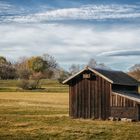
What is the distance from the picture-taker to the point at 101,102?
147 ft

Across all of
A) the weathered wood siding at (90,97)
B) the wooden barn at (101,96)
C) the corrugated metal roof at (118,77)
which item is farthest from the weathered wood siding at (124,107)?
the corrugated metal roof at (118,77)

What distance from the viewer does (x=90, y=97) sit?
1788 inches

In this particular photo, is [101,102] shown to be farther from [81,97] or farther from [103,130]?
[103,130]

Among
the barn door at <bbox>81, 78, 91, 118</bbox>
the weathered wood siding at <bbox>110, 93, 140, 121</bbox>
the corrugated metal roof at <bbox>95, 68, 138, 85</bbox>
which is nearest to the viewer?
the weathered wood siding at <bbox>110, 93, 140, 121</bbox>

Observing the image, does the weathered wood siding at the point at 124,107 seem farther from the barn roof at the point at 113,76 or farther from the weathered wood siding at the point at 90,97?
the barn roof at the point at 113,76

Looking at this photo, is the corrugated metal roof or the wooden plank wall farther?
the corrugated metal roof

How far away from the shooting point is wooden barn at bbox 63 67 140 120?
42.5 meters

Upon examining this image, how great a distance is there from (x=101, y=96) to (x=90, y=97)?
1257mm

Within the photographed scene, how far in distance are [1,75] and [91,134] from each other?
167 m

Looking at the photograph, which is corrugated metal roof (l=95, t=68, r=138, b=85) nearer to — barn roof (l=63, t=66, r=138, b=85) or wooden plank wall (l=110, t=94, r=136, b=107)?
barn roof (l=63, t=66, r=138, b=85)

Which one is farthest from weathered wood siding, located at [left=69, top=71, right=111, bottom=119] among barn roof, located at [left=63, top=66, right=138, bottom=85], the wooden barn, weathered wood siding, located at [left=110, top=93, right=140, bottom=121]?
weathered wood siding, located at [left=110, top=93, right=140, bottom=121]

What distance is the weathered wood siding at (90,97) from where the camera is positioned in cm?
4434

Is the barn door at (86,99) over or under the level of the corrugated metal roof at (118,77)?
under

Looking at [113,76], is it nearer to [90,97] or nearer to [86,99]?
[90,97]
